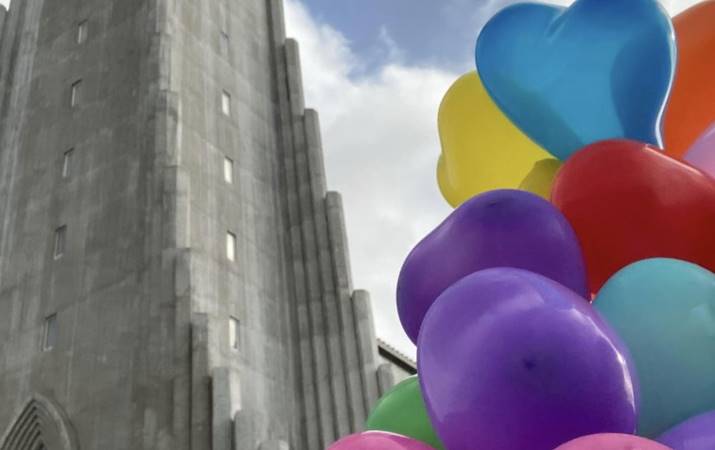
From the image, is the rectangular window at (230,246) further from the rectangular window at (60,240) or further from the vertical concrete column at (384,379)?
the vertical concrete column at (384,379)

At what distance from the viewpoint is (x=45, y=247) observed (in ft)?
62.0

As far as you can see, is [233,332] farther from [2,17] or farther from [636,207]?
[2,17]

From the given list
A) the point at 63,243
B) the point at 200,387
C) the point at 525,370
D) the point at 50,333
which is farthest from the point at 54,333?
the point at 525,370

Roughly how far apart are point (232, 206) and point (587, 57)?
13939 millimetres

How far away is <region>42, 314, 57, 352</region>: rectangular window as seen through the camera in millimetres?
17312

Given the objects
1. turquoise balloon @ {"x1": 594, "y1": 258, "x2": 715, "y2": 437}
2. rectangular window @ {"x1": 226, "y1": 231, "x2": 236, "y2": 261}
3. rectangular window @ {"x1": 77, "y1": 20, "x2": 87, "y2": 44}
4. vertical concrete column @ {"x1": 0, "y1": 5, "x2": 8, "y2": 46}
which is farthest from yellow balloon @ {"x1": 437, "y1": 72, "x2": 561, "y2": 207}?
vertical concrete column @ {"x1": 0, "y1": 5, "x2": 8, "y2": 46}

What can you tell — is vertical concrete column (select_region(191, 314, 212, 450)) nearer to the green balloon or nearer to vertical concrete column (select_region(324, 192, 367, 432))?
vertical concrete column (select_region(324, 192, 367, 432))

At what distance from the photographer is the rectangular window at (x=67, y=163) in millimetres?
19828

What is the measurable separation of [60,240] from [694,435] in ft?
54.5

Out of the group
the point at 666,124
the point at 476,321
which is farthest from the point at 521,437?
the point at 666,124

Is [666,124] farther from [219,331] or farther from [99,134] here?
[99,134]

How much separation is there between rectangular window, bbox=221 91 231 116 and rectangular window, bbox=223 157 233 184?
56.4 inches

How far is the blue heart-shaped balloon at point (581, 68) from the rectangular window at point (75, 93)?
1639cm

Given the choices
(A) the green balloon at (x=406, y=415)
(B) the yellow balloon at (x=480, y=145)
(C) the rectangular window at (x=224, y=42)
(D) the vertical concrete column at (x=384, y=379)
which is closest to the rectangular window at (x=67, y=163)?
(C) the rectangular window at (x=224, y=42)
